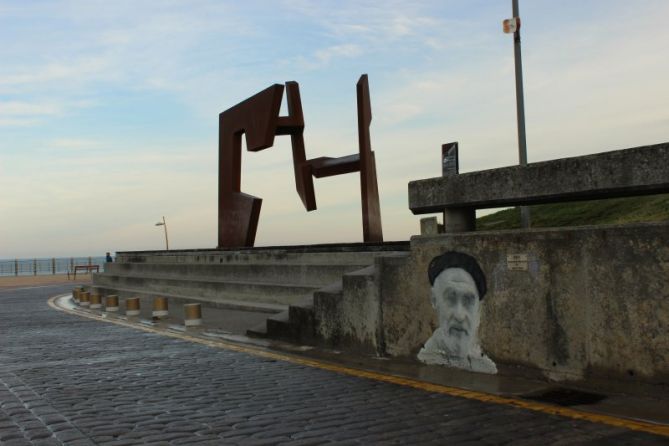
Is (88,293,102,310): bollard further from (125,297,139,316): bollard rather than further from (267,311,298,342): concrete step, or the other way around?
(267,311,298,342): concrete step

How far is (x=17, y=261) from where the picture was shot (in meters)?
56.9

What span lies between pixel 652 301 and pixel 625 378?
746 mm

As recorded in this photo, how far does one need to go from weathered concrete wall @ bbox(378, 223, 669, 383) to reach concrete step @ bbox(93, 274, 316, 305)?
21.2 feet

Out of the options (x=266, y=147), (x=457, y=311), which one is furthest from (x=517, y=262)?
(x=266, y=147)

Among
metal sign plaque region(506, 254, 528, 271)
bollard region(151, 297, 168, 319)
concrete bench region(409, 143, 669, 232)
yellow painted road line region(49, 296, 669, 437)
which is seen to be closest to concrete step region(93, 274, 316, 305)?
bollard region(151, 297, 168, 319)

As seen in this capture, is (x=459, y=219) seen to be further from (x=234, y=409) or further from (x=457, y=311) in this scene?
(x=234, y=409)

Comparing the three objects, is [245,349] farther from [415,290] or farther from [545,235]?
[545,235]

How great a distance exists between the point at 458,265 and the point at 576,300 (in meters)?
1.45

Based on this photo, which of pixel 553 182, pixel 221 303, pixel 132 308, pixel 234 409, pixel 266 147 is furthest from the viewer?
pixel 266 147

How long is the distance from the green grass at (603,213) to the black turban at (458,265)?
1649 centimetres

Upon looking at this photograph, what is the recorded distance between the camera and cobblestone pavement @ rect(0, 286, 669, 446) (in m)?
4.85

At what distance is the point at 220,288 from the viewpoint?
16938 millimetres

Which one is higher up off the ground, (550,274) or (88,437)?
(550,274)

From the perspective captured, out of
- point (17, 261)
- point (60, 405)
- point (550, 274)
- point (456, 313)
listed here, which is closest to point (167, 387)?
point (60, 405)
